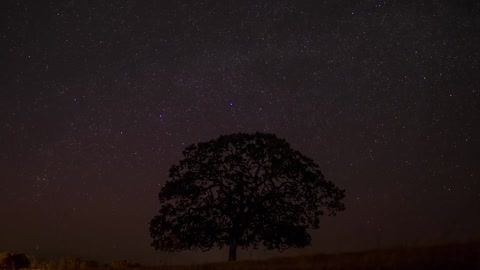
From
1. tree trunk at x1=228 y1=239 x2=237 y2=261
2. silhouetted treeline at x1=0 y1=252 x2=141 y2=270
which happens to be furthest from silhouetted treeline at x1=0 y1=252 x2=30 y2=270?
Result: tree trunk at x1=228 y1=239 x2=237 y2=261

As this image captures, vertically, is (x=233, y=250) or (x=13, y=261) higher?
(x=233, y=250)

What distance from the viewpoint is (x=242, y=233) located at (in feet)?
90.9

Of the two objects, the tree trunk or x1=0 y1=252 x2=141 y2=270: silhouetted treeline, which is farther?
the tree trunk

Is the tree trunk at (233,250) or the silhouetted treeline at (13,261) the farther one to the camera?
the tree trunk at (233,250)

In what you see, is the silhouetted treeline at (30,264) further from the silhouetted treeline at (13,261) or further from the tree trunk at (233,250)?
the tree trunk at (233,250)

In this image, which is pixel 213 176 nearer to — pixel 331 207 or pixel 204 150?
pixel 204 150

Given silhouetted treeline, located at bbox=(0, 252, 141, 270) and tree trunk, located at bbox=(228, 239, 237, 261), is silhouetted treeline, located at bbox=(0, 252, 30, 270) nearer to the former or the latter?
silhouetted treeline, located at bbox=(0, 252, 141, 270)

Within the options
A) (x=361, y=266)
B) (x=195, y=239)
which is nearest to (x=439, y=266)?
(x=361, y=266)

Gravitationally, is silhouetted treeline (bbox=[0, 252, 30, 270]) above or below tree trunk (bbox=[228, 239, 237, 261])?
below

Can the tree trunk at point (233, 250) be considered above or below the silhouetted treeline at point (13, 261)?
above

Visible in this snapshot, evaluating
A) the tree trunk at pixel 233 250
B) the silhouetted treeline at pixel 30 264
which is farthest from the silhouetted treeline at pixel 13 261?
the tree trunk at pixel 233 250

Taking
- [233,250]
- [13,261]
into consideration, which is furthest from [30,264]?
[233,250]

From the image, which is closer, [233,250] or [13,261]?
[13,261]

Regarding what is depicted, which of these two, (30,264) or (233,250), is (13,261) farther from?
(233,250)
